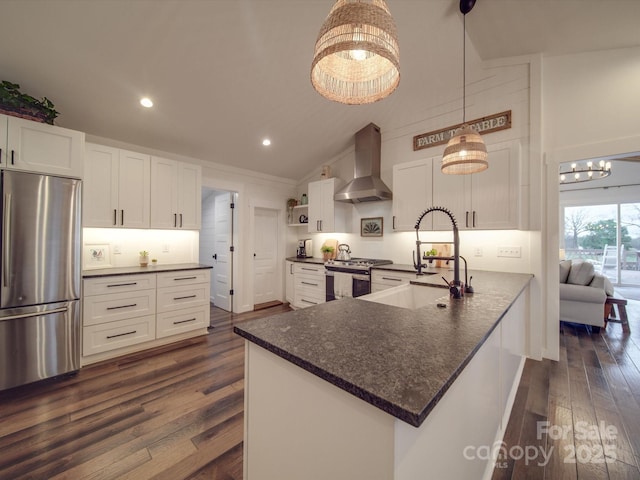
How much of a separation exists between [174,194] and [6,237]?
Result: 62.2 inches

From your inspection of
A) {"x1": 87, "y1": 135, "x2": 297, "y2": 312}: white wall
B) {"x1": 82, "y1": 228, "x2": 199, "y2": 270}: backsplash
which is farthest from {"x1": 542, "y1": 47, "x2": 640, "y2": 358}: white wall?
{"x1": 82, "y1": 228, "x2": 199, "y2": 270}: backsplash

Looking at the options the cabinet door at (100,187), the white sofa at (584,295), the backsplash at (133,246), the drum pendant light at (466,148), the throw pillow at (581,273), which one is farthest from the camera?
the throw pillow at (581,273)

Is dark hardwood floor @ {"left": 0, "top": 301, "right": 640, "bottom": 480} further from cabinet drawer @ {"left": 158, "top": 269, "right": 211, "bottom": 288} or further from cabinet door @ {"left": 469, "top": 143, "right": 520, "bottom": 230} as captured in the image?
cabinet door @ {"left": 469, "top": 143, "right": 520, "bottom": 230}

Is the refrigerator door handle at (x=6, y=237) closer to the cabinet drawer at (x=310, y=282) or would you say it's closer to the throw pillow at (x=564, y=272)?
the cabinet drawer at (x=310, y=282)

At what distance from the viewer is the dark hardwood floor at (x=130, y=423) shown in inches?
58.6

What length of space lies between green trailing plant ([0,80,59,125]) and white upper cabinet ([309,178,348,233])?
3294 mm

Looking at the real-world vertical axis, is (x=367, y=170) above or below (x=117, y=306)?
above

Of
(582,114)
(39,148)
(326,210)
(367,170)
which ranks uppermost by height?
(582,114)

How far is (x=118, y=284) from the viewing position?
279 centimetres

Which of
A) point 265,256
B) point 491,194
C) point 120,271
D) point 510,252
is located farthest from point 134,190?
point 510,252

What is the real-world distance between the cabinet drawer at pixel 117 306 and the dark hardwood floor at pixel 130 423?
19.0 inches

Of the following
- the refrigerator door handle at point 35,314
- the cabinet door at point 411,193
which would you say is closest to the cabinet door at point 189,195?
the refrigerator door handle at point 35,314

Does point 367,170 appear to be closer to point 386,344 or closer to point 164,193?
point 164,193

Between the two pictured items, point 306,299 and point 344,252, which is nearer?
point 344,252
